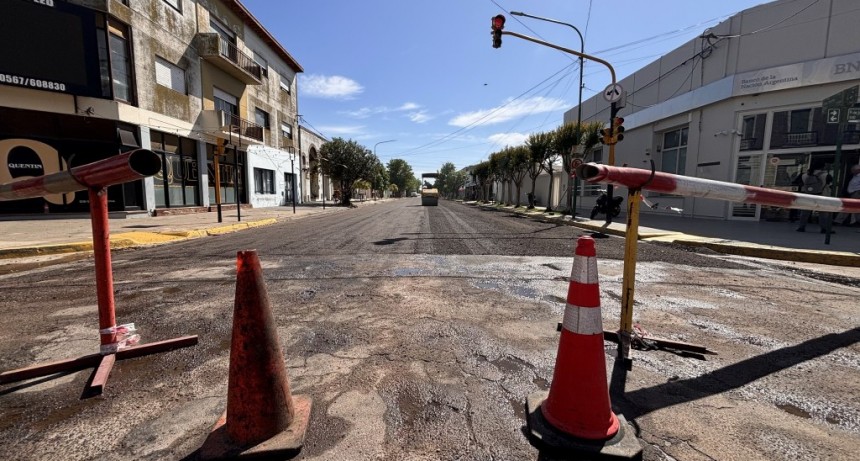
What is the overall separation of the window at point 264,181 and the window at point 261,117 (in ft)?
11.8

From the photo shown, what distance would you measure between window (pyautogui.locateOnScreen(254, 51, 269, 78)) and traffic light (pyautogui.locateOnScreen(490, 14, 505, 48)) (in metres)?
21.1

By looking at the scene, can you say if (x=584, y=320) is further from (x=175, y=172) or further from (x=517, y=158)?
(x=517, y=158)

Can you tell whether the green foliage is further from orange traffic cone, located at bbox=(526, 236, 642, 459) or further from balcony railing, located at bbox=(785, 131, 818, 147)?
orange traffic cone, located at bbox=(526, 236, 642, 459)

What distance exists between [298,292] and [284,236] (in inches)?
269

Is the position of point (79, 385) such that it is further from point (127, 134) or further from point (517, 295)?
point (127, 134)

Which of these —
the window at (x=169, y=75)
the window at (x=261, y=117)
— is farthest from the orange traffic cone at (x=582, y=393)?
the window at (x=261, y=117)

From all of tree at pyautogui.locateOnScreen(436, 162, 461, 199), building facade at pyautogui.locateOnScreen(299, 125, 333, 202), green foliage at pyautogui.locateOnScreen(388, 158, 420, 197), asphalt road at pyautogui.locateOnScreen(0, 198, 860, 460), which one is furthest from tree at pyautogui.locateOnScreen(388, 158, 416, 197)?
asphalt road at pyautogui.locateOnScreen(0, 198, 860, 460)

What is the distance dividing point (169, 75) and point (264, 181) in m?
10.8

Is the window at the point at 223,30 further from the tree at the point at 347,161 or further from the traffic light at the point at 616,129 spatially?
the traffic light at the point at 616,129

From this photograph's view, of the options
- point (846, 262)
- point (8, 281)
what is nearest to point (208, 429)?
point (8, 281)

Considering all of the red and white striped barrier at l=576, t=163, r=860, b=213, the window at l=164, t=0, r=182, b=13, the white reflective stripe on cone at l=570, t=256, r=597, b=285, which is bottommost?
the white reflective stripe on cone at l=570, t=256, r=597, b=285

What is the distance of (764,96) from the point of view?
556 inches

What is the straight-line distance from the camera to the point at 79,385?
2510 millimetres

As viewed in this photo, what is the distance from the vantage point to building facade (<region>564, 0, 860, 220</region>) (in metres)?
12.8
